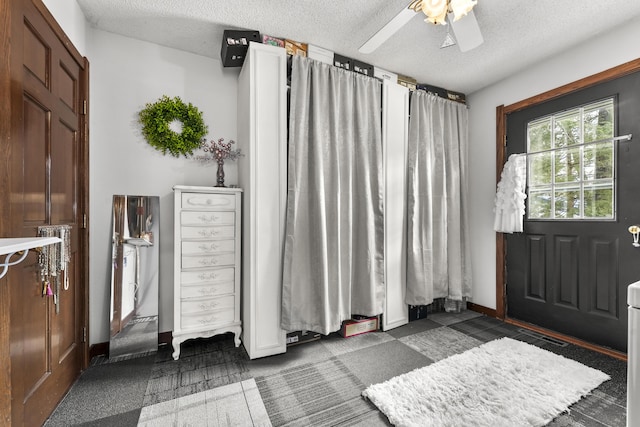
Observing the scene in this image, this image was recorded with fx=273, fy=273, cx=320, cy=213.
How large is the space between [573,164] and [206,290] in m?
3.30

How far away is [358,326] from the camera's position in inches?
99.3

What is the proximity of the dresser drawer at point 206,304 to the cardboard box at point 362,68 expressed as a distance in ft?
7.57

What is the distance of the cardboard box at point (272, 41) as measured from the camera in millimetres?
2203

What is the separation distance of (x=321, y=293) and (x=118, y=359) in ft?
5.24

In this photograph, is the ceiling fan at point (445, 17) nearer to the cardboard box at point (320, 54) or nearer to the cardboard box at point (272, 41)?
the cardboard box at point (320, 54)

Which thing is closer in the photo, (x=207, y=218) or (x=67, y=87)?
(x=67, y=87)

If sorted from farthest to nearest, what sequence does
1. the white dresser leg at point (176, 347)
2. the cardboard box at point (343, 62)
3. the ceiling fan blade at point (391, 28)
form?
the cardboard box at point (343, 62) < the white dresser leg at point (176, 347) < the ceiling fan blade at point (391, 28)

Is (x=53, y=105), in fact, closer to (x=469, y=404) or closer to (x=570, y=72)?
(x=469, y=404)

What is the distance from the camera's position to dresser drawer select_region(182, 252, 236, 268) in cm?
206

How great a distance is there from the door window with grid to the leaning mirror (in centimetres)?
349

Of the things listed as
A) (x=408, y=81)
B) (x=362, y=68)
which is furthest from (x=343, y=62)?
Answer: (x=408, y=81)

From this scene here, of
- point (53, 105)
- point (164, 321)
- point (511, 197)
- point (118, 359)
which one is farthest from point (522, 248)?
point (53, 105)

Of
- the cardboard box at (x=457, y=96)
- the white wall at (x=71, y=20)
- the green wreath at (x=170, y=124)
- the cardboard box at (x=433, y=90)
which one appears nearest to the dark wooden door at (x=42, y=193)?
the white wall at (x=71, y=20)

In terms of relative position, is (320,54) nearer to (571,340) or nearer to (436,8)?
(436,8)
